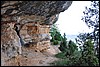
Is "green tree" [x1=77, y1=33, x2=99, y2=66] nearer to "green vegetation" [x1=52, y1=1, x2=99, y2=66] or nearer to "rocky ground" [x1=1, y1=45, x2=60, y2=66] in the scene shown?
"green vegetation" [x1=52, y1=1, x2=99, y2=66]

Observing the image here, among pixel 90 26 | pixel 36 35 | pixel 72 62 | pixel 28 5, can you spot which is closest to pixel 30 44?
pixel 36 35

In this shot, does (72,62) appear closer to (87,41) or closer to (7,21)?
(87,41)

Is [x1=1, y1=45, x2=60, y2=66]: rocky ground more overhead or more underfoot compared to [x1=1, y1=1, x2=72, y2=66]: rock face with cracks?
more underfoot

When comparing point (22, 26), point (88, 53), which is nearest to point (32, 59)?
point (22, 26)

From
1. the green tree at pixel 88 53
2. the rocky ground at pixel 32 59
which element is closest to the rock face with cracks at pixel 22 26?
the rocky ground at pixel 32 59

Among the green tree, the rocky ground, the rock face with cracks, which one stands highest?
the rock face with cracks

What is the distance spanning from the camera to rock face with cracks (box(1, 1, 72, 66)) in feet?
35.8

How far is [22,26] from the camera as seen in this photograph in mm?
16688

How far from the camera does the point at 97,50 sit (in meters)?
12.8

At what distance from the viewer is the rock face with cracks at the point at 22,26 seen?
35.8 ft

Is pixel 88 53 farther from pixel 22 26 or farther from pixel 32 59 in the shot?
pixel 22 26

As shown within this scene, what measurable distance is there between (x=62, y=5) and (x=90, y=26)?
1766 mm

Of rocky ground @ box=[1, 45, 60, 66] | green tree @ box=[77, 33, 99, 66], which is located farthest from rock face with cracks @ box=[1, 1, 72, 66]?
green tree @ box=[77, 33, 99, 66]

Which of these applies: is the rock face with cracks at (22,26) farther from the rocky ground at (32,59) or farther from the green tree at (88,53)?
the green tree at (88,53)
